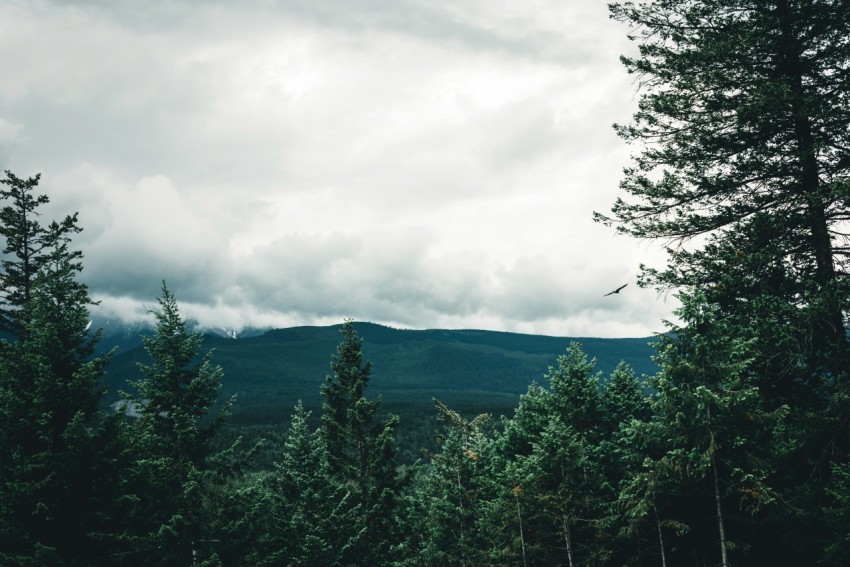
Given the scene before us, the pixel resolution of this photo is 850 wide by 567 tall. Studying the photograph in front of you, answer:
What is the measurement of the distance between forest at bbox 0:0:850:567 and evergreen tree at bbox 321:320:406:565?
5.89 m

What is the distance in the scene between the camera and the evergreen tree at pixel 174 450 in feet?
56.3

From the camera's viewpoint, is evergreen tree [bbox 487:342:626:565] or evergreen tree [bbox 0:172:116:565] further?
evergreen tree [bbox 487:342:626:565]

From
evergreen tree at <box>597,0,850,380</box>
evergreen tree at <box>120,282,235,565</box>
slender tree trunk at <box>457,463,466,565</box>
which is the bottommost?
slender tree trunk at <box>457,463,466,565</box>

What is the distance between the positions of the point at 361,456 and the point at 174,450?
11249 millimetres

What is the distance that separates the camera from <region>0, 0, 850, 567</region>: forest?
38.1 ft

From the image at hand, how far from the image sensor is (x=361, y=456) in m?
27.6

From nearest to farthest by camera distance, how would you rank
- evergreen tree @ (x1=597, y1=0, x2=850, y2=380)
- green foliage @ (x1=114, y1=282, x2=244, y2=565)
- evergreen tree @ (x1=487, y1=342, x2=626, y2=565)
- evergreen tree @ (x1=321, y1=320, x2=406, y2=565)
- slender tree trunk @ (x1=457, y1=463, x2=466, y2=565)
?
evergreen tree @ (x1=597, y1=0, x2=850, y2=380) → green foliage @ (x1=114, y1=282, x2=244, y2=565) → evergreen tree @ (x1=487, y1=342, x2=626, y2=565) → slender tree trunk @ (x1=457, y1=463, x2=466, y2=565) → evergreen tree @ (x1=321, y1=320, x2=406, y2=565)

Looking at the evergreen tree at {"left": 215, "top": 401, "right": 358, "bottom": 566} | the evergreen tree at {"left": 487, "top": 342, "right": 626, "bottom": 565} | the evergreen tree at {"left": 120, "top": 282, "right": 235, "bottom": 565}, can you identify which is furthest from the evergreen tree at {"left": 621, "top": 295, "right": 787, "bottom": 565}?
the evergreen tree at {"left": 215, "top": 401, "right": 358, "bottom": 566}

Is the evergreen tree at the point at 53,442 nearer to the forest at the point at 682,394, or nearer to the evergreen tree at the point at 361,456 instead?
the forest at the point at 682,394

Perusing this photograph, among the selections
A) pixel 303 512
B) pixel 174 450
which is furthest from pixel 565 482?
pixel 303 512

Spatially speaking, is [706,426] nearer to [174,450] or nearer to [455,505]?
[455,505]

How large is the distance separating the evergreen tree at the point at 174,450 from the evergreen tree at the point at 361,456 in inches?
336

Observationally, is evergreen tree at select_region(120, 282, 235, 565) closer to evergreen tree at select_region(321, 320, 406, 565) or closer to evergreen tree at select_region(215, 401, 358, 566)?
evergreen tree at select_region(215, 401, 358, 566)

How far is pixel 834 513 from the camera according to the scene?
11828mm
